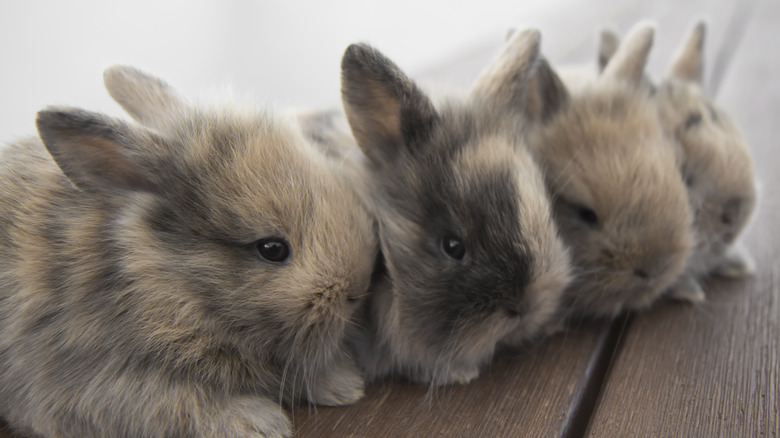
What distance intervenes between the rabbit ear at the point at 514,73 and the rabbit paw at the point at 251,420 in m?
0.91

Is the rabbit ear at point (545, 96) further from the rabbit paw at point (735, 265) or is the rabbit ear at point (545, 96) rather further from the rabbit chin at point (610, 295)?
the rabbit paw at point (735, 265)

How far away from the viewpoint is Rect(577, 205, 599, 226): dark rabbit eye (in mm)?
1565

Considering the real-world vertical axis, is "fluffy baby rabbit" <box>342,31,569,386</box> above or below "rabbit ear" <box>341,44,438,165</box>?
below

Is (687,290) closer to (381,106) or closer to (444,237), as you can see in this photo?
(444,237)

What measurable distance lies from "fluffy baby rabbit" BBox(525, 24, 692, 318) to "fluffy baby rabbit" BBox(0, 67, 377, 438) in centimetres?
63

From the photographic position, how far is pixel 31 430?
1184mm

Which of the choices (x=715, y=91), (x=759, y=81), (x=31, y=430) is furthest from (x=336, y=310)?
(x=759, y=81)

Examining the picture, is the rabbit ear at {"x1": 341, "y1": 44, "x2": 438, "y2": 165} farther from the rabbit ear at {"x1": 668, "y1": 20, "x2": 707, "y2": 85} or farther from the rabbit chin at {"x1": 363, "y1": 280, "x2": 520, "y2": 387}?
the rabbit ear at {"x1": 668, "y1": 20, "x2": 707, "y2": 85}

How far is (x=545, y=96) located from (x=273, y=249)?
0.93m

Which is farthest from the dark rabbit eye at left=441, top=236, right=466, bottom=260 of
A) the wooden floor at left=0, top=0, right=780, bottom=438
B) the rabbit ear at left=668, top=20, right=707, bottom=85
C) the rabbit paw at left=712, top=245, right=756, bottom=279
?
the rabbit ear at left=668, top=20, right=707, bottom=85

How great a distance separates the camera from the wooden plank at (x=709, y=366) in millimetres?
1222

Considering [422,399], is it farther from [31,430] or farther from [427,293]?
[31,430]

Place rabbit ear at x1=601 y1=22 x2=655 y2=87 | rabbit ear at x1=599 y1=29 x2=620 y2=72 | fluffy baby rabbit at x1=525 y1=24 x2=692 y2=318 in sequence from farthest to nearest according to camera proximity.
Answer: rabbit ear at x1=599 y1=29 x2=620 y2=72 → rabbit ear at x1=601 y1=22 x2=655 y2=87 → fluffy baby rabbit at x1=525 y1=24 x2=692 y2=318

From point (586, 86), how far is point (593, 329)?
0.71 meters
